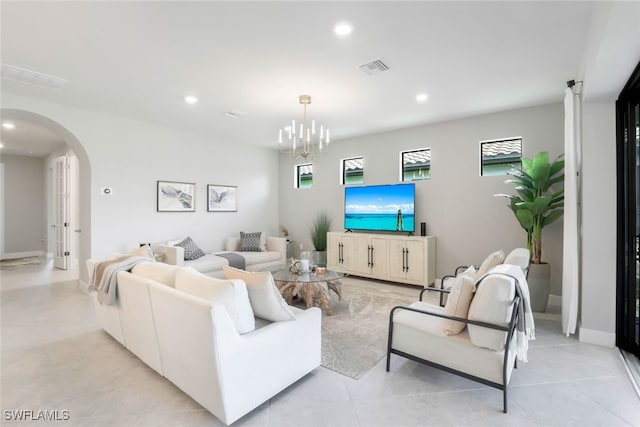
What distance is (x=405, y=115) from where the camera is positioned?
15.9ft

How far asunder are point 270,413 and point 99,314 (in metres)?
2.39

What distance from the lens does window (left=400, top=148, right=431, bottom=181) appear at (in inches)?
215

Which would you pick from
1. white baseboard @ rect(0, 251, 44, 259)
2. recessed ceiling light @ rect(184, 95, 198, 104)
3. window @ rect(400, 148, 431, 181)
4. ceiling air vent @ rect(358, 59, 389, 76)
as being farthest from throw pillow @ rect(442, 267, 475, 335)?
white baseboard @ rect(0, 251, 44, 259)

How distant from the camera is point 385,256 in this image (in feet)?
17.7

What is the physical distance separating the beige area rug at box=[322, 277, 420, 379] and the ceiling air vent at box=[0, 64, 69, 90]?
4205 millimetres

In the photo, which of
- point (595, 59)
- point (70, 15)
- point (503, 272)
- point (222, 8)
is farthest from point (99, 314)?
point (595, 59)

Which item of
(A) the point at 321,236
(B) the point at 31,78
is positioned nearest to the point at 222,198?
(A) the point at 321,236

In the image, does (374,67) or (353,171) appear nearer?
(374,67)

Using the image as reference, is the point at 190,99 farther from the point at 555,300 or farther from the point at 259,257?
the point at 555,300

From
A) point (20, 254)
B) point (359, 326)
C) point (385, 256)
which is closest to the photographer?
point (359, 326)

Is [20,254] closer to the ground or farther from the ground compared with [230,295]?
closer to the ground

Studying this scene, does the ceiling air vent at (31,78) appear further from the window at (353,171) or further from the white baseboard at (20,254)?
the white baseboard at (20,254)

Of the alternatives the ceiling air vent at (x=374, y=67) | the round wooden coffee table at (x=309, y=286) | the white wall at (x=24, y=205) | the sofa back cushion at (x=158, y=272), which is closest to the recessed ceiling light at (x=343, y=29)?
the ceiling air vent at (x=374, y=67)

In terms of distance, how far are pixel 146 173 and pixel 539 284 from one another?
6.15m
